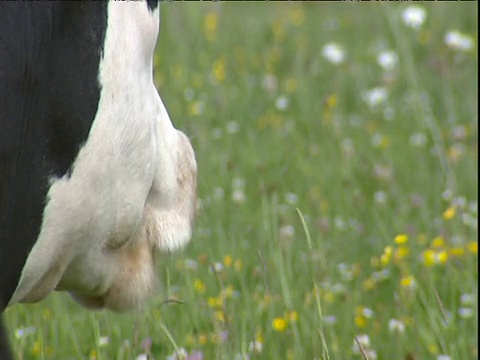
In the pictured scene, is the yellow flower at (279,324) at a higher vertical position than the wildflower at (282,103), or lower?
higher

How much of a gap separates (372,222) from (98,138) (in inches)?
87.1

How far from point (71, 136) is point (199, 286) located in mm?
1424

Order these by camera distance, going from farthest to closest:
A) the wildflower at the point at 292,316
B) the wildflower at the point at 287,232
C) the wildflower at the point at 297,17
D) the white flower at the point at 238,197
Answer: the wildflower at the point at 297,17
the white flower at the point at 238,197
the wildflower at the point at 287,232
the wildflower at the point at 292,316

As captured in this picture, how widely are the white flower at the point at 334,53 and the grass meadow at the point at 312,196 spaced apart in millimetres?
11

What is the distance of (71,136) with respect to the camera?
66.4 inches

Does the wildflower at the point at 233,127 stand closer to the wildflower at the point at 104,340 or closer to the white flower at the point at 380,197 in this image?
the white flower at the point at 380,197

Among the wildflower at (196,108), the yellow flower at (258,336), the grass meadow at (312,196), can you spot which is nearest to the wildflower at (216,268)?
the grass meadow at (312,196)

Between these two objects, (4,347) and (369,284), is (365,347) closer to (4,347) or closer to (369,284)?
(369,284)

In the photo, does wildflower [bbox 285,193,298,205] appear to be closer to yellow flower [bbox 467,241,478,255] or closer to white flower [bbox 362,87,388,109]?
yellow flower [bbox 467,241,478,255]

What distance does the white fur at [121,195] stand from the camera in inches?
67.4

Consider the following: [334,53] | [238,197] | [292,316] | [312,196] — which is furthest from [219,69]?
[292,316]

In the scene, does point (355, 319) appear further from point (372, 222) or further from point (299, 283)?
point (372, 222)

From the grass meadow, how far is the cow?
0.30 meters

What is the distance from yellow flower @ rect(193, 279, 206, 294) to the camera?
3030 mm
